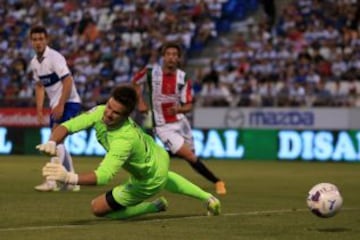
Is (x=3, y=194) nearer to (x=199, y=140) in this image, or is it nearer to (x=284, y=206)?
(x=284, y=206)

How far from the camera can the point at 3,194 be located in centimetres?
1374

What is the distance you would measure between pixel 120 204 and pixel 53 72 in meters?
5.10

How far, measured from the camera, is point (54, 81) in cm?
1489

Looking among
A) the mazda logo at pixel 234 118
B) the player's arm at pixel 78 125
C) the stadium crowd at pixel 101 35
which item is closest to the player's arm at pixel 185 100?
the player's arm at pixel 78 125

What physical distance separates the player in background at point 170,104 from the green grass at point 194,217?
916 mm

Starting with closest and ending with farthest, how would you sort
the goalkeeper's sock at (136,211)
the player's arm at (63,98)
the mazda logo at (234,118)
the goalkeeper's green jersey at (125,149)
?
the goalkeeper's green jersey at (125,149) < the goalkeeper's sock at (136,211) < the player's arm at (63,98) < the mazda logo at (234,118)

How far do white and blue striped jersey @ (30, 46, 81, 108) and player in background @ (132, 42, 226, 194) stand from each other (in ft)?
3.75

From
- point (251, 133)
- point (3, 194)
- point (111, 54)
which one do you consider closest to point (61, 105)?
point (3, 194)

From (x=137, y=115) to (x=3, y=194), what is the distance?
14605 mm

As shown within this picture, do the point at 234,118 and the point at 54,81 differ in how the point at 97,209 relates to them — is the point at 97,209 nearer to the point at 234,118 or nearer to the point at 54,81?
the point at 54,81

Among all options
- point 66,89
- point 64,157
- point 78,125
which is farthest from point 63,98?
point 78,125

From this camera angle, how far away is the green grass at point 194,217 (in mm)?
9148

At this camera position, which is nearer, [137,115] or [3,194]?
[3,194]

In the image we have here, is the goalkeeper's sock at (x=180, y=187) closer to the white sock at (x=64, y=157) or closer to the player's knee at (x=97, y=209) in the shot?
the player's knee at (x=97, y=209)
